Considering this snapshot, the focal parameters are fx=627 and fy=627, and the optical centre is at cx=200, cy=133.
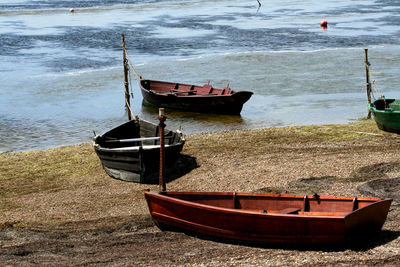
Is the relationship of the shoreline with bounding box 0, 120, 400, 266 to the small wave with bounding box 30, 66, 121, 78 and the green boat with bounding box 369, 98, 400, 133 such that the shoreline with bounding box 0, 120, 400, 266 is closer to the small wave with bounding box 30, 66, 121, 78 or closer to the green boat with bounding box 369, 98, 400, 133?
the green boat with bounding box 369, 98, 400, 133

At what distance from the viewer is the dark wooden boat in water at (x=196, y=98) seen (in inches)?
1272

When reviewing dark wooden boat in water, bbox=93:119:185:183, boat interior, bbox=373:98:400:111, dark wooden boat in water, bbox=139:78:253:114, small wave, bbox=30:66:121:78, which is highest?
boat interior, bbox=373:98:400:111

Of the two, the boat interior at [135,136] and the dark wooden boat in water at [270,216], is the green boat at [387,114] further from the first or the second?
the dark wooden boat in water at [270,216]

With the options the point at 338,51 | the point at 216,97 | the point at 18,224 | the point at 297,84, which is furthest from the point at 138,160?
the point at 338,51

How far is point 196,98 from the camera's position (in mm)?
32938

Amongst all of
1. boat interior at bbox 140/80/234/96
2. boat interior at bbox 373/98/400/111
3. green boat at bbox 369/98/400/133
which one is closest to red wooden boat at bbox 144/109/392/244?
green boat at bbox 369/98/400/133

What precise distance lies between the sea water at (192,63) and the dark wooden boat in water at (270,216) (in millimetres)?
13576

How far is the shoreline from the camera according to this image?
13844 millimetres

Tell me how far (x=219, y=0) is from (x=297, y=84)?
6802cm

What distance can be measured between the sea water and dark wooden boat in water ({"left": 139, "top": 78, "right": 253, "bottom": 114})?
1.86ft

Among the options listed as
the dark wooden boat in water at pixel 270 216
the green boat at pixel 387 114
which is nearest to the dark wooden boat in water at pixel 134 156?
the dark wooden boat in water at pixel 270 216

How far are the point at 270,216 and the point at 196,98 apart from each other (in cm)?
1949

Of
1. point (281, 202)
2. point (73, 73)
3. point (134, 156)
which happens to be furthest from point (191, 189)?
point (73, 73)

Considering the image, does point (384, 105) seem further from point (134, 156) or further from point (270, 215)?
point (270, 215)
